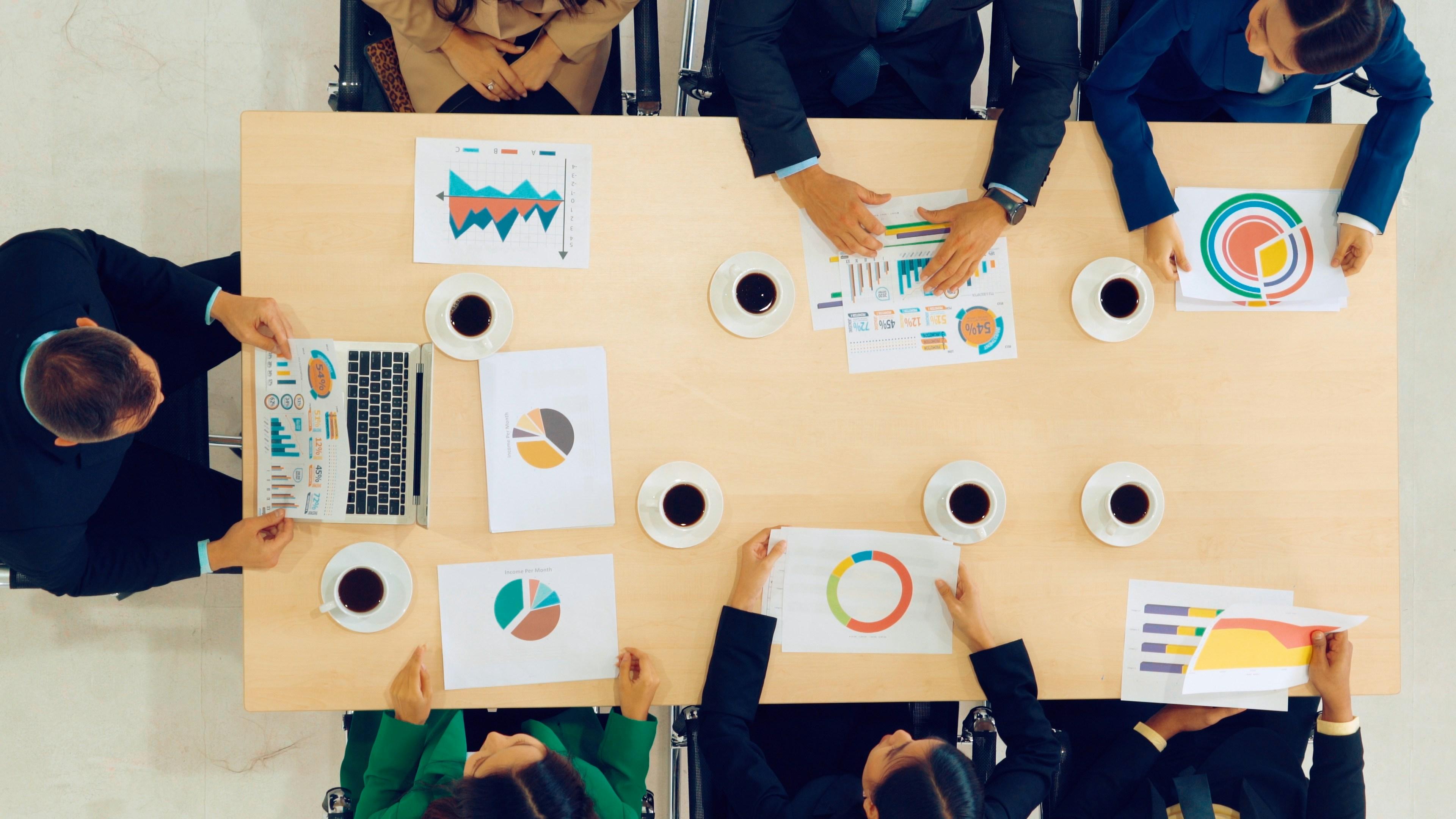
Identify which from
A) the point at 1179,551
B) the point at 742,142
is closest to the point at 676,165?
the point at 742,142

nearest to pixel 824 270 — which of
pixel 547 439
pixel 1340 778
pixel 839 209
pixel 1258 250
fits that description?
pixel 839 209

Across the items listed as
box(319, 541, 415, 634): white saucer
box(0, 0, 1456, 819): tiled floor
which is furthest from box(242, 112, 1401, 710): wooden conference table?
box(0, 0, 1456, 819): tiled floor

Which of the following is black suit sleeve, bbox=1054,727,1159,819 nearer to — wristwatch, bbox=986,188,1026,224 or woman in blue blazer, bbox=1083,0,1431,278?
woman in blue blazer, bbox=1083,0,1431,278

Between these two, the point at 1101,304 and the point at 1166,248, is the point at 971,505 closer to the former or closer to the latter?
the point at 1101,304

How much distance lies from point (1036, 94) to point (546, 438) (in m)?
1.00

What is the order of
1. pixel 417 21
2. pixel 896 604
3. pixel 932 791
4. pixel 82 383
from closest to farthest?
pixel 82 383
pixel 932 791
pixel 896 604
pixel 417 21

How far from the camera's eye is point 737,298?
140cm

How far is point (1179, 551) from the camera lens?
4.77ft

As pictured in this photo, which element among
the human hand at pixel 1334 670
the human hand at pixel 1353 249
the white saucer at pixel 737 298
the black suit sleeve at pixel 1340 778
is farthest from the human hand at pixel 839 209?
the black suit sleeve at pixel 1340 778

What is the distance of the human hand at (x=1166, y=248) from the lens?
1435 millimetres

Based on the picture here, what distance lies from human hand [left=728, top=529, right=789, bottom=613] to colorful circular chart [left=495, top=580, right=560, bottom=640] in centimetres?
29

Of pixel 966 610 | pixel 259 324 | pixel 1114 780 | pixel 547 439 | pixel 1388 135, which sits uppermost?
pixel 1388 135

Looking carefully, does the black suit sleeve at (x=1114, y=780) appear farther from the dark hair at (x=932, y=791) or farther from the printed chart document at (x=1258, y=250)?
the printed chart document at (x=1258, y=250)

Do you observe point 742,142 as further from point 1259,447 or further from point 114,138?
point 114,138
